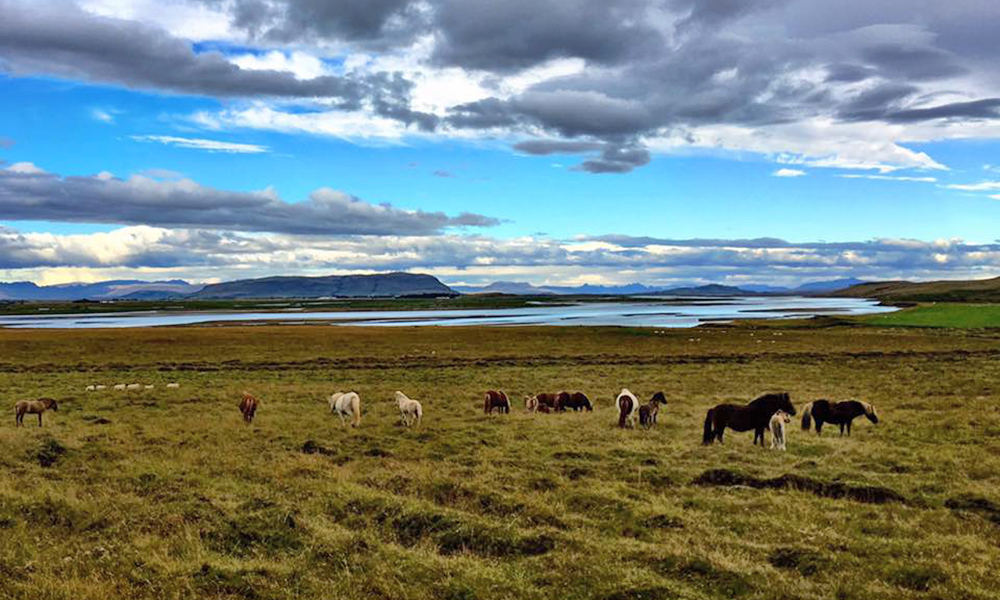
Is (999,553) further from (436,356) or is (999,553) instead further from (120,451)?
(436,356)

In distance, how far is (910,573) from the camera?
911 cm

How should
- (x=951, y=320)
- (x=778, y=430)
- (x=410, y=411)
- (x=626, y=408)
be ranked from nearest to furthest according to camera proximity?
(x=778, y=430) < (x=626, y=408) < (x=410, y=411) < (x=951, y=320)

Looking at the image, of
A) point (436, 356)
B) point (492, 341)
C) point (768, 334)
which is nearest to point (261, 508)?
point (436, 356)

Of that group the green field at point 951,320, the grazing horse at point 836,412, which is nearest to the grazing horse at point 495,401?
the grazing horse at point 836,412

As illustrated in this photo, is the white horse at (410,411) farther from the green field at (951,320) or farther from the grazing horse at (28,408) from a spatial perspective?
the green field at (951,320)

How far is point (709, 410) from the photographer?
744 inches

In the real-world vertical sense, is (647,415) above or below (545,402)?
above

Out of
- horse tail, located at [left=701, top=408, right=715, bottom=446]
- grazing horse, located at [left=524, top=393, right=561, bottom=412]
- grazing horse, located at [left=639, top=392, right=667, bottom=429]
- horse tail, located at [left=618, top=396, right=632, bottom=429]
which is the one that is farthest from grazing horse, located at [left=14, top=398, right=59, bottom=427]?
horse tail, located at [left=701, top=408, right=715, bottom=446]

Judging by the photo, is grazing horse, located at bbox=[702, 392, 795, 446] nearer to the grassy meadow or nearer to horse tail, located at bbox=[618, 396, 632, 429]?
the grassy meadow

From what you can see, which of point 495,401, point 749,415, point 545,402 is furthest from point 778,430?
point 495,401

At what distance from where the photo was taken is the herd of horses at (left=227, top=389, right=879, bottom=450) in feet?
58.9

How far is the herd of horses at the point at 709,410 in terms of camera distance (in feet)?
59.0

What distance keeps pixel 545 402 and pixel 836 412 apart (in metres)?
10.3

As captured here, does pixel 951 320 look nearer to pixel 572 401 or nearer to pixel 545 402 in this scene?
pixel 572 401
